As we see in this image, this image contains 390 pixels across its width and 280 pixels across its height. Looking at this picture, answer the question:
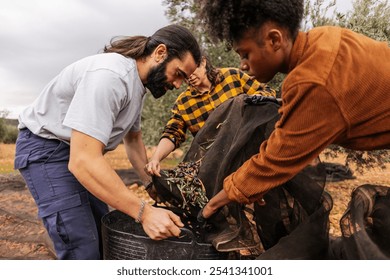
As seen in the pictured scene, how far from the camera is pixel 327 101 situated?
1.74m

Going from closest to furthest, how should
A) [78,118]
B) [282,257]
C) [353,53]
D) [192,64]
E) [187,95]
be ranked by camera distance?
[353,53]
[282,257]
[78,118]
[192,64]
[187,95]

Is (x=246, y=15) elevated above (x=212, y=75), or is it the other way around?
(x=246, y=15)

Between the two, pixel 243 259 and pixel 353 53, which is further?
pixel 243 259

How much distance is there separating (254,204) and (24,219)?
477cm

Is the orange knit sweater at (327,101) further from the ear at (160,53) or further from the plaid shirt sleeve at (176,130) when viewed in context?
the plaid shirt sleeve at (176,130)

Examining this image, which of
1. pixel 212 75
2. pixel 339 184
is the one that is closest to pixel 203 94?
pixel 212 75

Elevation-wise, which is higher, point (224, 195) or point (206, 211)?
point (224, 195)

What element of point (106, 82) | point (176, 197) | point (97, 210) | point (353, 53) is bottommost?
point (97, 210)

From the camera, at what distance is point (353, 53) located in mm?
1786

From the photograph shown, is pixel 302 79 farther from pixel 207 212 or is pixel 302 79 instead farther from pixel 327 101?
pixel 207 212

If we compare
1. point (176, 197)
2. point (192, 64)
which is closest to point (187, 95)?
point (192, 64)

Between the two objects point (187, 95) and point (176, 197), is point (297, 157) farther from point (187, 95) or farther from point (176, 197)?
point (187, 95)

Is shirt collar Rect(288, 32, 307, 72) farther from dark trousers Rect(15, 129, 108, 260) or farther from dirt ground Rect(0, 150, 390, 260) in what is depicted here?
dirt ground Rect(0, 150, 390, 260)
